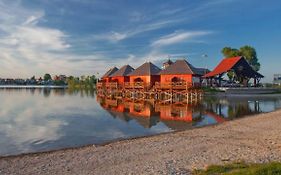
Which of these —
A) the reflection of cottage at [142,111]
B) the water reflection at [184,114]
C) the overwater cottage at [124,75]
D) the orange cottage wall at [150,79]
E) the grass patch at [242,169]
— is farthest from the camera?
the overwater cottage at [124,75]

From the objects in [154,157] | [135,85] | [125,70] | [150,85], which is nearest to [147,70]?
[135,85]

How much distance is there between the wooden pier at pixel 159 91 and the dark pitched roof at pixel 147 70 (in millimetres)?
2631

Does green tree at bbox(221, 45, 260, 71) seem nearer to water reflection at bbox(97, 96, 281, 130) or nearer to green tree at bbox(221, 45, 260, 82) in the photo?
green tree at bbox(221, 45, 260, 82)

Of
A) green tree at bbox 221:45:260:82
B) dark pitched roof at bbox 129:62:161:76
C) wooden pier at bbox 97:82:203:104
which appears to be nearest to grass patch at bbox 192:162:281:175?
wooden pier at bbox 97:82:203:104

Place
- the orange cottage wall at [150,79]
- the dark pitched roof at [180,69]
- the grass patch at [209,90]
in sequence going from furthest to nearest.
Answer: the orange cottage wall at [150,79], the grass patch at [209,90], the dark pitched roof at [180,69]

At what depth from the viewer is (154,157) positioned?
887cm

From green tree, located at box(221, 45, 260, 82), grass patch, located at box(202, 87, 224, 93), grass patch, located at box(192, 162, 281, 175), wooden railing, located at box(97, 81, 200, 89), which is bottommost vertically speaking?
grass patch, located at box(192, 162, 281, 175)

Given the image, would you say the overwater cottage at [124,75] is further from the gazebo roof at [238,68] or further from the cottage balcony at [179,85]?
the cottage balcony at [179,85]

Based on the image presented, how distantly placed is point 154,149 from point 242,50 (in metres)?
61.1

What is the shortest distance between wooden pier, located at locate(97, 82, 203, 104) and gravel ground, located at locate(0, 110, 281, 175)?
82.5 feet

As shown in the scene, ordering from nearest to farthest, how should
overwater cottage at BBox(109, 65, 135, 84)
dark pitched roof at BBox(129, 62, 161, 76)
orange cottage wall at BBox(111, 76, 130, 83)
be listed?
1. dark pitched roof at BBox(129, 62, 161, 76)
2. overwater cottage at BBox(109, 65, 135, 84)
3. orange cottage wall at BBox(111, 76, 130, 83)

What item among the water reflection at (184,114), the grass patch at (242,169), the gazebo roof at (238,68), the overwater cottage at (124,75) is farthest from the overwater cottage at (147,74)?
the grass patch at (242,169)

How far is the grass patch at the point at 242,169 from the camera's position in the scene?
6.20 metres

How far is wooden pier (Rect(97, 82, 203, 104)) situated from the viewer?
3858cm
